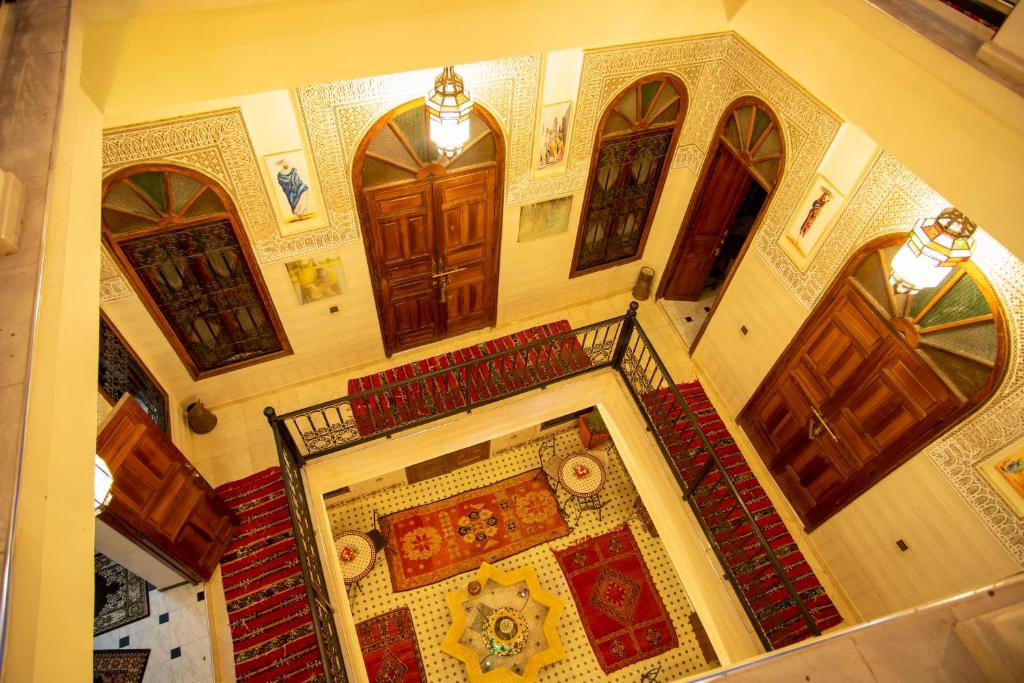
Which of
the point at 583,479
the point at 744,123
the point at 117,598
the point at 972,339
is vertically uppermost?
the point at 744,123

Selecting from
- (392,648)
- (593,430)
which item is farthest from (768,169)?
(392,648)

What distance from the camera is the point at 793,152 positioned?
202 inches

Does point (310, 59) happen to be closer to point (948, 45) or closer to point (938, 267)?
point (948, 45)

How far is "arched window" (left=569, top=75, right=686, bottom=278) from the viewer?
5.70m

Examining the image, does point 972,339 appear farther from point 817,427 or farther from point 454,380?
point 454,380

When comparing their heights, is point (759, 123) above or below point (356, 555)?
above

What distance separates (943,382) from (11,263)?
17.4 ft

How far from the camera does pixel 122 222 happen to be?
184 inches

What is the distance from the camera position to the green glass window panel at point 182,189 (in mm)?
4629

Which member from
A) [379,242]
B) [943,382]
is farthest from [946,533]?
[379,242]

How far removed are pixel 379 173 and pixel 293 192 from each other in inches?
29.2

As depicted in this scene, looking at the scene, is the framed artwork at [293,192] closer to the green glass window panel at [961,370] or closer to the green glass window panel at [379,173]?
the green glass window panel at [379,173]

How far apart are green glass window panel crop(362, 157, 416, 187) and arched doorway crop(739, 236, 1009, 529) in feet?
12.6

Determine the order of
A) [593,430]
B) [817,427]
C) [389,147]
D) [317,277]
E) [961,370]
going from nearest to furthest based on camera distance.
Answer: [961,370] → [389,147] → [817,427] → [317,277] → [593,430]
